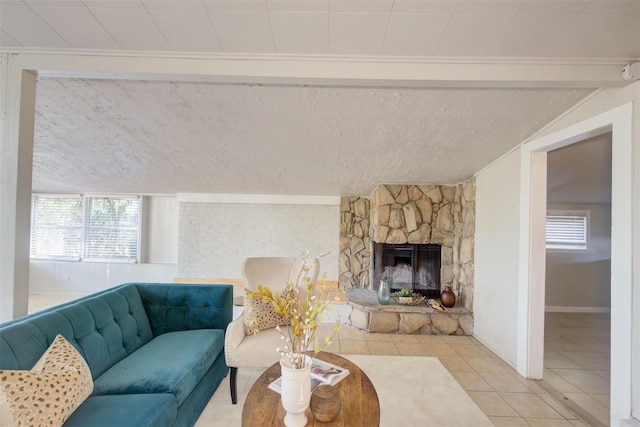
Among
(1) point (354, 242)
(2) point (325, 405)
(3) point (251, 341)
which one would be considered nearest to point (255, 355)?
(3) point (251, 341)

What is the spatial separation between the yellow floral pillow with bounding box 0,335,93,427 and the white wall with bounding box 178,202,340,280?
3.54m

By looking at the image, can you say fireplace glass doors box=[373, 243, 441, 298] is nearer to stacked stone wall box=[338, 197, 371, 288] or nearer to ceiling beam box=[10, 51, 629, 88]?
stacked stone wall box=[338, 197, 371, 288]

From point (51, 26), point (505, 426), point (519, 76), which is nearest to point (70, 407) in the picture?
point (51, 26)

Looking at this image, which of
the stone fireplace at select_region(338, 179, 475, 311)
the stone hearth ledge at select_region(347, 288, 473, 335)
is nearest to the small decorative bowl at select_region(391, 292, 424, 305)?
the stone hearth ledge at select_region(347, 288, 473, 335)

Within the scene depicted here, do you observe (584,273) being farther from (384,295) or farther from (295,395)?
(295,395)

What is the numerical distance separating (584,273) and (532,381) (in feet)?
10.6

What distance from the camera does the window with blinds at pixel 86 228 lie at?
5266mm

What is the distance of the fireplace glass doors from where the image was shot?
411cm

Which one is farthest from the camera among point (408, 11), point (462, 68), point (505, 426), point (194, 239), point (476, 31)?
point (194, 239)

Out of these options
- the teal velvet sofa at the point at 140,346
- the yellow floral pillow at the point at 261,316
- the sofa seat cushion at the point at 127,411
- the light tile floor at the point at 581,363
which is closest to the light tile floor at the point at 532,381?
the light tile floor at the point at 581,363

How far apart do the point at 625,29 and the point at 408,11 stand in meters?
1.23

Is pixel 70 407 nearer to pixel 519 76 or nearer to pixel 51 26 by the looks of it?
pixel 51 26

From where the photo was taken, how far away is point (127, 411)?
4.32ft

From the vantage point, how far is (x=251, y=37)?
155 centimetres
